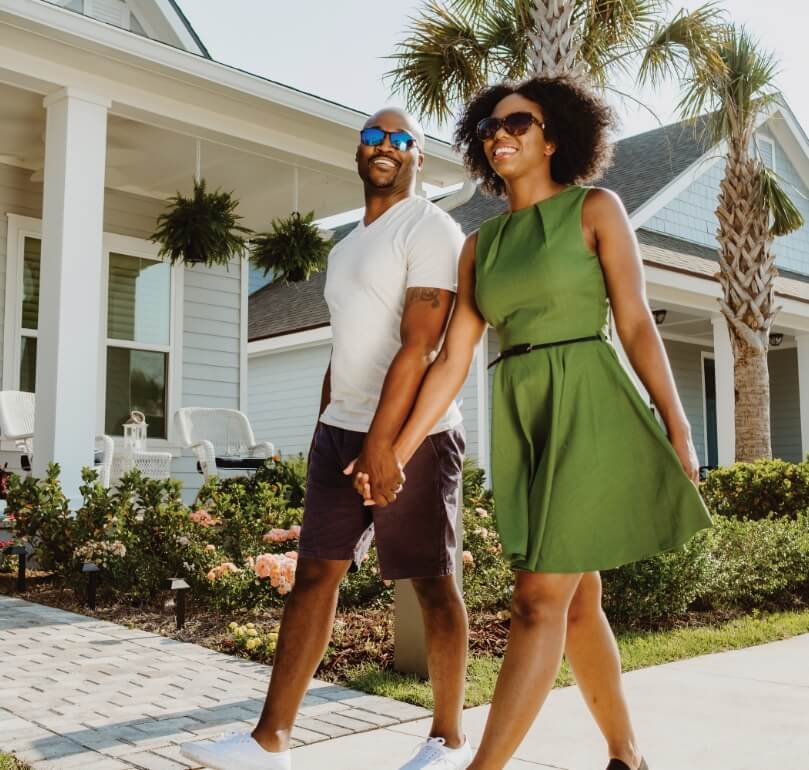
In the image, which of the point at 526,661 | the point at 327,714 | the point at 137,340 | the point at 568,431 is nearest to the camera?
the point at 526,661

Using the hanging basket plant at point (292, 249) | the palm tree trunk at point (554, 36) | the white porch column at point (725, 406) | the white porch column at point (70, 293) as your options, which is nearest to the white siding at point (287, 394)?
the white porch column at point (725, 406)

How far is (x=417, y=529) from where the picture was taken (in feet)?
9.15

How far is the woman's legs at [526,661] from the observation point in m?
2.35

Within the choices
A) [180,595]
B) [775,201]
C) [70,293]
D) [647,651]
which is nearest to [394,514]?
[647,651]

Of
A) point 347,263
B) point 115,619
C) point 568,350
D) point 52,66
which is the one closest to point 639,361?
point 568,350

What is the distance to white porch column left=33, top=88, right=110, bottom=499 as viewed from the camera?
23.9ft

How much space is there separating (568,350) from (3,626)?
4044 millimetres

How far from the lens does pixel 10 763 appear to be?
2969 mm

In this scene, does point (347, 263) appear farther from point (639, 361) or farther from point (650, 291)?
point (650, 291)

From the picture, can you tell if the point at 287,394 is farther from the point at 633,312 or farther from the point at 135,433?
the point at 633,312


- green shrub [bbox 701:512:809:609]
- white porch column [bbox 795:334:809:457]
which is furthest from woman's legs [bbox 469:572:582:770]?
white porch column [bbox 795:334:809:457]

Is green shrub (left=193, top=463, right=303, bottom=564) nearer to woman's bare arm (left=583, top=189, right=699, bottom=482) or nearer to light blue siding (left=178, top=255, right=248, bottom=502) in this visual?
Result: light blue siding (left=178, top=255, right=248, bottom=502)

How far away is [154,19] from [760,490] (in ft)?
24.7

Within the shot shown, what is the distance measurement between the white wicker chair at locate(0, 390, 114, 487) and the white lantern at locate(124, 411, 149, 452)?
0.41 meters
